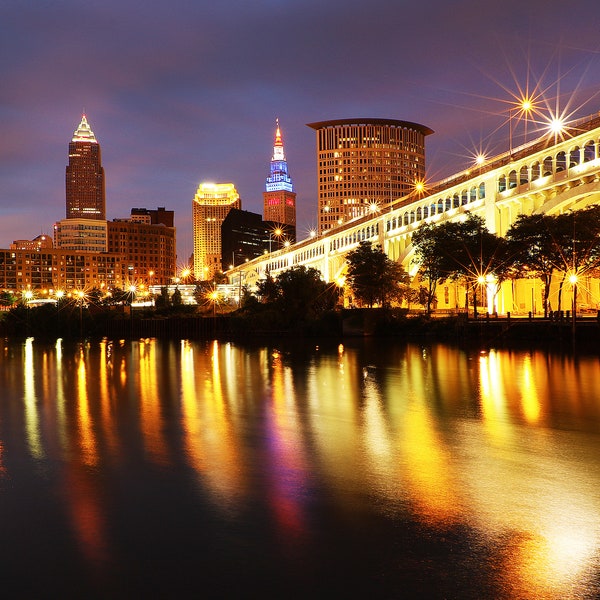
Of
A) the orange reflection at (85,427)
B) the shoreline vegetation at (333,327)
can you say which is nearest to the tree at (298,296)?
the shoreline vegetation at (333,327)

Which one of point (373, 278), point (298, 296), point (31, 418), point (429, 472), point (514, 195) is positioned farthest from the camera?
point (298, 296)

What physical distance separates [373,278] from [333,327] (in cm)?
968

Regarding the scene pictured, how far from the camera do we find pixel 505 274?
70000 mm

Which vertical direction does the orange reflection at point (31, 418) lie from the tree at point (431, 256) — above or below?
below

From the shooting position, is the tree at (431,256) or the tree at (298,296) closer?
the tree at (431,256)

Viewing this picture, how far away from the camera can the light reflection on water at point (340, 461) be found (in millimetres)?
10406

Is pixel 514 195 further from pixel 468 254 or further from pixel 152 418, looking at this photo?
pixel 152 418

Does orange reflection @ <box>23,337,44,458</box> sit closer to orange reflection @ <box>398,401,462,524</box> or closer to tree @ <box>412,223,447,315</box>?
orange reflection @ <box>398,401,462,524</box>

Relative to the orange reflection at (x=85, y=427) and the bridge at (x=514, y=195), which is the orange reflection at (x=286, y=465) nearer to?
the orange reflection at (x=85, y=427)

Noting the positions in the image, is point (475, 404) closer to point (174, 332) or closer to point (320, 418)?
point (320, 418)

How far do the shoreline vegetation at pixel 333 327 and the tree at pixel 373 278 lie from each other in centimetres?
490

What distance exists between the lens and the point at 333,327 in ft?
257

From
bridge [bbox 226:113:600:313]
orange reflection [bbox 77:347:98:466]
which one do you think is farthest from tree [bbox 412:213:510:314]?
orange reflection [bbox 77:347:98:466]

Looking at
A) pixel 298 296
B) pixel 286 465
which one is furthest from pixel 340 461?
pixel 298 296
